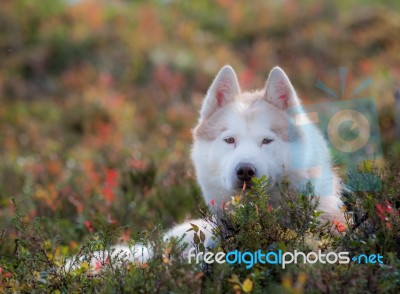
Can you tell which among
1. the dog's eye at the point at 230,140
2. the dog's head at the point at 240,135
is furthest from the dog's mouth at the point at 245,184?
the dog's eye at the point at 230,140

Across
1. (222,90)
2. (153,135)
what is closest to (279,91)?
(222,90)

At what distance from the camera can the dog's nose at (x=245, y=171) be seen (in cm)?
344

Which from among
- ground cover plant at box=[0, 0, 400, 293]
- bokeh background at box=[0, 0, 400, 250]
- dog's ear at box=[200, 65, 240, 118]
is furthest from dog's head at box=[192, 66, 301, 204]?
bokeh background at box=[0, 0, 400, 250]

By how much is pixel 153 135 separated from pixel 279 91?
806cm

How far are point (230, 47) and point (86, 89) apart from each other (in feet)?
20.3

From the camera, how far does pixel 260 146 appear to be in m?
3.68

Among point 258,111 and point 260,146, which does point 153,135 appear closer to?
point 258,111

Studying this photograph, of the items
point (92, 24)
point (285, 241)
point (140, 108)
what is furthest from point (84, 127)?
point (285, 241)

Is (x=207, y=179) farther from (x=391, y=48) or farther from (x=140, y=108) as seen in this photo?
(x=391, y=48)

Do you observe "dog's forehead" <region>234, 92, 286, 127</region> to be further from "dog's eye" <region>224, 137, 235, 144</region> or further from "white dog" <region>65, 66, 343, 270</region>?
"dog's eye" <region>224, 137, 235, 144</region>

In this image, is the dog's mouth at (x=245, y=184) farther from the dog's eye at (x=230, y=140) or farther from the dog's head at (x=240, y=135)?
the dog's eye at (x=230, y=140)

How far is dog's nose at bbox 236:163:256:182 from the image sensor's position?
3.44 meters

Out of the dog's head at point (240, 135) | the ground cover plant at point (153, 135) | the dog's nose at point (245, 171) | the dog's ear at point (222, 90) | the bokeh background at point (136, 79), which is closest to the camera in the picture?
the ground cover plant at point (153, 135)

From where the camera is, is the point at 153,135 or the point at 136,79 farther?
the point at 136,79
